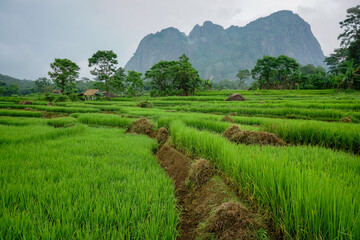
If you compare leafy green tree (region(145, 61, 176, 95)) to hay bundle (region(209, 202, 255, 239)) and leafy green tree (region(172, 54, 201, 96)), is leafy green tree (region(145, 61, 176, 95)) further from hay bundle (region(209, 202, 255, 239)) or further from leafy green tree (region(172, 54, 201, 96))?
hay bundle (region(209, 202, 255, 239))

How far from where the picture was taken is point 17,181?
2.04 meters

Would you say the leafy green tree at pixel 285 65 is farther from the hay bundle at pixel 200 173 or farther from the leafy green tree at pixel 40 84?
the leafy green tree at pixel 40 84

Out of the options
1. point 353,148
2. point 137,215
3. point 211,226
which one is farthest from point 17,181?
point 353,148

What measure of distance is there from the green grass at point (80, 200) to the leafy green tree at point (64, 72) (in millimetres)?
37675

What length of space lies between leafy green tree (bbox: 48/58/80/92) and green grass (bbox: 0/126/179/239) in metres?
37.7

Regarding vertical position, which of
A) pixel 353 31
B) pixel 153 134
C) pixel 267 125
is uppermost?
pixel 353 31

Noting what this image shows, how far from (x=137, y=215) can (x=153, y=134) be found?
457cm

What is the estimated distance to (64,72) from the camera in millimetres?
32688

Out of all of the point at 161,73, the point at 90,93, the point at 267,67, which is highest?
the point at 267,67

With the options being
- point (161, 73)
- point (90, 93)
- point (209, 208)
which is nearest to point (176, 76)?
point (161, 73)

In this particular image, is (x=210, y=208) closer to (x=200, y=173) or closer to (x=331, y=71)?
(x=200, y=173)

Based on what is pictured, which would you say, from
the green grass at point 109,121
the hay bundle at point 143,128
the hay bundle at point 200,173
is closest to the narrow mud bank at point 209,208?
the hay bundle at point 200,173

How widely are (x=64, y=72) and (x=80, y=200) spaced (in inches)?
1594

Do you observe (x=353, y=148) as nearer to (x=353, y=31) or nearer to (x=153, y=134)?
(x=153, y=134)
